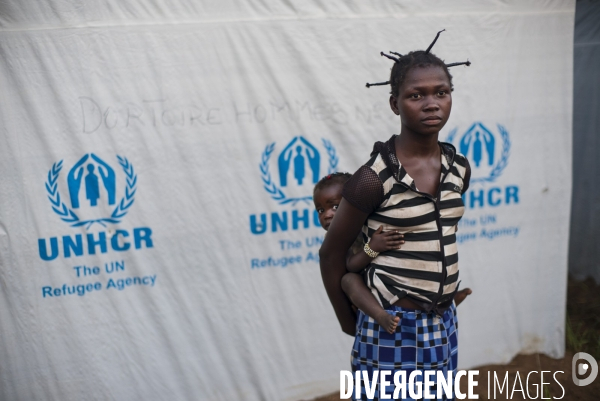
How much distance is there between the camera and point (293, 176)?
354 cm

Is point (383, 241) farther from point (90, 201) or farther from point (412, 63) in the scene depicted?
point (90, 201)

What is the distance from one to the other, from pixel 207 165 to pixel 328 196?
1.30m

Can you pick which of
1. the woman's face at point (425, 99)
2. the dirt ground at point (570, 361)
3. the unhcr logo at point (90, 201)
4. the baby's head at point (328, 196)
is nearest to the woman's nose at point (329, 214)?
the baby's head at point (328, 196)

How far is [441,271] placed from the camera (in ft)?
6.06

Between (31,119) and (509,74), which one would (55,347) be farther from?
(509,74)

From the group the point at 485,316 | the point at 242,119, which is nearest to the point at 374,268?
the point at 242,119

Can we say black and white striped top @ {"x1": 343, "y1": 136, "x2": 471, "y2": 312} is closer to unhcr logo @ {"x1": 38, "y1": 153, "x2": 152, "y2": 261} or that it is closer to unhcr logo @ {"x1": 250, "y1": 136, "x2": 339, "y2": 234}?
unhcr logo @ {"x1": 250, "y1": 136, "x2": 339, "y2": 234}

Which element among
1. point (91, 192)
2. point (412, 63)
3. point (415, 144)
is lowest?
point (91, 192)

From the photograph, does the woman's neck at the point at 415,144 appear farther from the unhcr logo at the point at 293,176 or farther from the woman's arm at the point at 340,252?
the unhcr logo at the point at 293,176

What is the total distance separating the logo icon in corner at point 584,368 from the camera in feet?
12.8

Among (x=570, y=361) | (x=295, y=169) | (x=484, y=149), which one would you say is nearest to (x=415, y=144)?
(x=295, y=169)

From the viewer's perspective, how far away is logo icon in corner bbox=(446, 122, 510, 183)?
3826mm

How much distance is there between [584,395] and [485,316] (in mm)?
738

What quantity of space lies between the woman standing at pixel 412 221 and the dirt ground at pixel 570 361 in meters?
2.07
